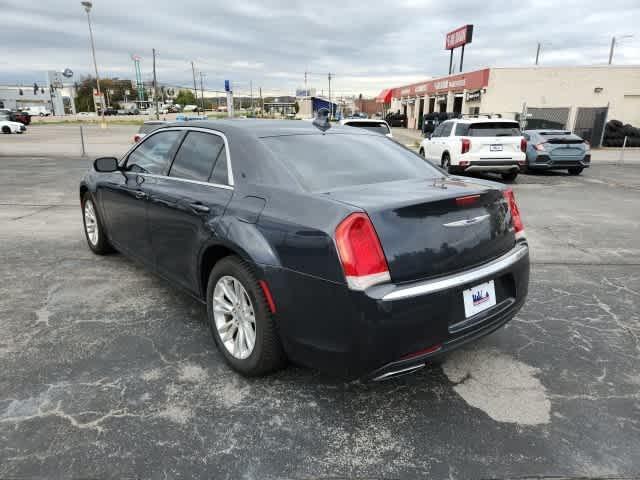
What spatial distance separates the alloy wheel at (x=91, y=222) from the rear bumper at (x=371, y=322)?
11.9ft

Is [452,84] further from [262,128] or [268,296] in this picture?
[268,296]

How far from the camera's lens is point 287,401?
106 inches

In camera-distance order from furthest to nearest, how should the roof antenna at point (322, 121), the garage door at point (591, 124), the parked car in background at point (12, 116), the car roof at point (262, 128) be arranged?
the parked car in background at point (12, 116) < the garage door at point (591, 124) < the roof antenna at point (322, 121) < the car roof at point (262, 128)

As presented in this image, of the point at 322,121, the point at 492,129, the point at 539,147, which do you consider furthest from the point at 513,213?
the point at 539,147

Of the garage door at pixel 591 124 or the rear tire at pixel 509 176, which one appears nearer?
the rear tire at pixel 509 176

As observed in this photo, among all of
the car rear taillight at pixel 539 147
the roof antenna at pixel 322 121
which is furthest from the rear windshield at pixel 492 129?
the roof antenna at pixel 322 121

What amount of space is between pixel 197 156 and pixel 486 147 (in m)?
9.92

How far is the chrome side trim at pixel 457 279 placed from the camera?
2.24 metres

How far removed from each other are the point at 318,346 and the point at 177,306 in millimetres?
2020

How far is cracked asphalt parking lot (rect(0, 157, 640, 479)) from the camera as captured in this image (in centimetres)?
222

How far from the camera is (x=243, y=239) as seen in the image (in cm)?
267

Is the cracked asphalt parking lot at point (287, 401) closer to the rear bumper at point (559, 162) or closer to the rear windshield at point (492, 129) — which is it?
the rear windshield at point (492, 129)

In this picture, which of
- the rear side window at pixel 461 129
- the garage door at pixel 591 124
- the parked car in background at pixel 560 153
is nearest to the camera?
the rear side window at pixel 461 129

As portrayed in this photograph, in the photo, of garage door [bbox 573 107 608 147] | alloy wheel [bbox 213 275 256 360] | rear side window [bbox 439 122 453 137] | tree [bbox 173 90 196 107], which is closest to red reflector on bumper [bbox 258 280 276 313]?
alloy wheel [bbox 213 275 256 360]
